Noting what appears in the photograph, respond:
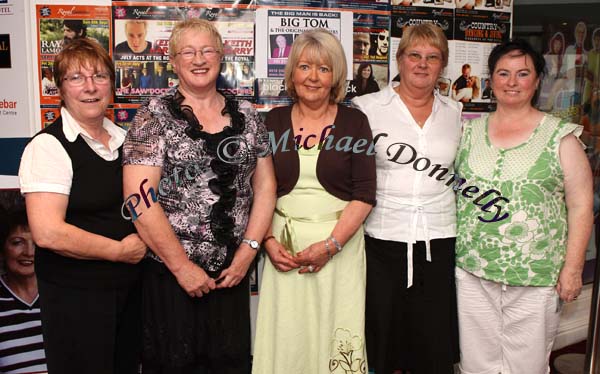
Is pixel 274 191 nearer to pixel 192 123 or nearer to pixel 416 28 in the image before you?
pixel 192 123

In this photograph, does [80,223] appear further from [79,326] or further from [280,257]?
[280,257]

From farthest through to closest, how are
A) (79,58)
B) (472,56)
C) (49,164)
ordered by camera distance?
(472,56) → (79,58) → (49,164)

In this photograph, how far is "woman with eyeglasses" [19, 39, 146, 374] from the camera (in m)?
1.82

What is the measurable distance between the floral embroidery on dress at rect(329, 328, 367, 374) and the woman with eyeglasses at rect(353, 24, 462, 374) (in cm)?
16

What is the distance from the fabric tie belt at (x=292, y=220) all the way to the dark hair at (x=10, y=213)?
1.47 metres

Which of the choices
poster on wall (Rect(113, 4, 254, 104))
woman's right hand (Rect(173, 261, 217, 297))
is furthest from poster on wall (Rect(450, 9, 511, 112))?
woman's right hand (Rect(173, 261, 217, 297))

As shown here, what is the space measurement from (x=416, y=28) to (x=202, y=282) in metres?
1.53

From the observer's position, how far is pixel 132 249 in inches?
77.8

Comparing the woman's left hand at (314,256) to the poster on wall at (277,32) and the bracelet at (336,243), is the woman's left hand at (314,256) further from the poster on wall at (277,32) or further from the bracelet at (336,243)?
the poster on wall at (277,32)

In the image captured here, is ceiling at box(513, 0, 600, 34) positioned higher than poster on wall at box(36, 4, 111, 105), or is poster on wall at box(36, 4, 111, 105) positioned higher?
ceiling at box(513, 0, 600, 34)

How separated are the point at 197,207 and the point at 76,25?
1354 millimetres

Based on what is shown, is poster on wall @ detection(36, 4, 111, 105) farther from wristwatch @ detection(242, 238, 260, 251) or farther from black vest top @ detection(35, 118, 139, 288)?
wristwatch @ detection(242, 238, 260, 251)

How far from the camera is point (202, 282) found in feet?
6.67

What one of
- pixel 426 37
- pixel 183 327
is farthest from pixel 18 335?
pixel 426 37
